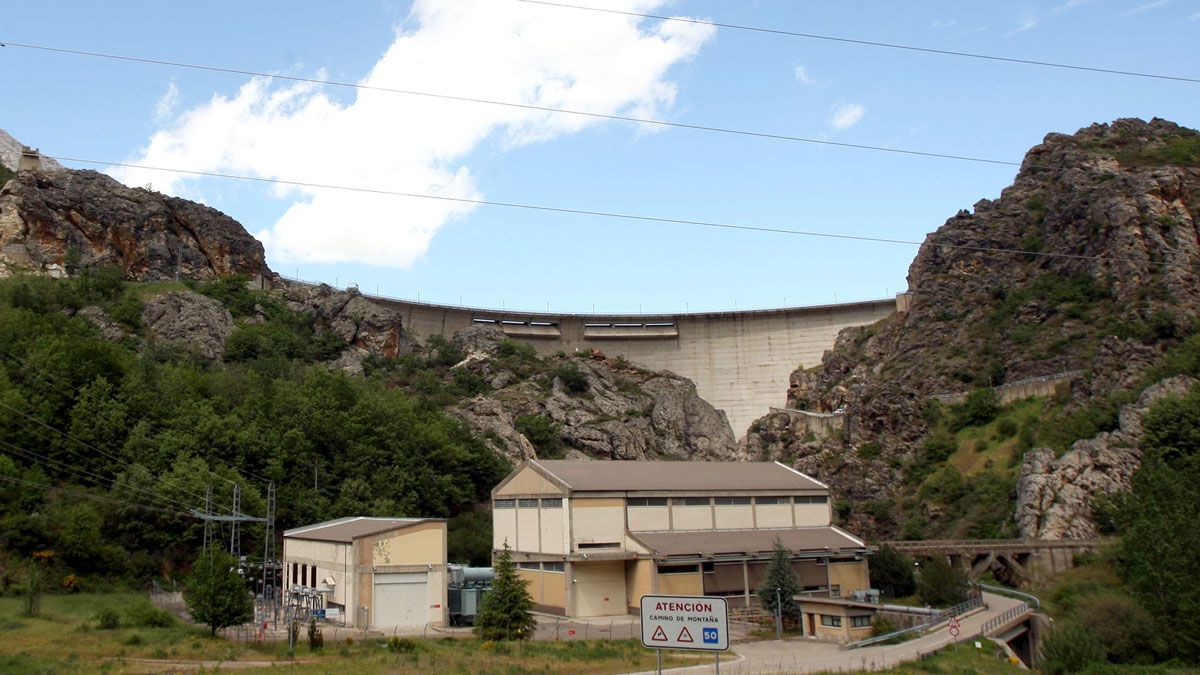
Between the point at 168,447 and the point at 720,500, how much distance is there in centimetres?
3077

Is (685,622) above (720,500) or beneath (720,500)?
beneath

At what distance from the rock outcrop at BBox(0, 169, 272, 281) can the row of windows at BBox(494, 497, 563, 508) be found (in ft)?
182

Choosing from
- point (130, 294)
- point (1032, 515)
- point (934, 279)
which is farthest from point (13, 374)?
Answer: point (934, 279)

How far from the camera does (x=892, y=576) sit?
1750 inches

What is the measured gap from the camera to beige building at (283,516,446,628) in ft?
114

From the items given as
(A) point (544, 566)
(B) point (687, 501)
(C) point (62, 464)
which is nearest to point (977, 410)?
(B) point (687, 501)

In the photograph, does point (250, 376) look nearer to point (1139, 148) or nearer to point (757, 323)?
point (757, 323)

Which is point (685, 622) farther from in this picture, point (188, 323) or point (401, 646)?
point (188, 323)

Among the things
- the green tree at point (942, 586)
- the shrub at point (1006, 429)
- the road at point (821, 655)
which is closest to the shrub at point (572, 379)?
the shrub at point (1006, 429)

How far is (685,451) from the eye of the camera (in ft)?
281

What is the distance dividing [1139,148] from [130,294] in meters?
91.2

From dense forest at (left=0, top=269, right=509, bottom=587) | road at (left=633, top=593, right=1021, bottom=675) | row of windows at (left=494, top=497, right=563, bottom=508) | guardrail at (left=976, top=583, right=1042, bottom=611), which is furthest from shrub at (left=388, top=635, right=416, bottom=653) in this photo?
guardrail at (left=976, top=583, right=1042, bottom=611)

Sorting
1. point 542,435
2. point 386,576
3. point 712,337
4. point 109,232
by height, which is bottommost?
point 386,576

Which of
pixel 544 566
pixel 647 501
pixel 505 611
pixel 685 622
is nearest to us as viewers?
pixel 685 622
